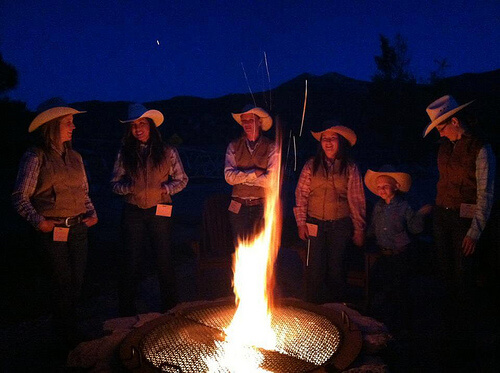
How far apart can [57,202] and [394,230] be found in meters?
3.00

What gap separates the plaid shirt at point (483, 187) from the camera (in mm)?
3195

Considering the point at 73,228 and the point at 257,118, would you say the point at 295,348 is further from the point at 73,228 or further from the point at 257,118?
the point at 257,118

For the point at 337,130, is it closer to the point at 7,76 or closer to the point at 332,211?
the point at 332,211

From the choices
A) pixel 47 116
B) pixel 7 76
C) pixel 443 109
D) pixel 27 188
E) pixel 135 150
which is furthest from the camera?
pixel 7 76

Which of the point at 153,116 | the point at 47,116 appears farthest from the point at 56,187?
the point at 153,116

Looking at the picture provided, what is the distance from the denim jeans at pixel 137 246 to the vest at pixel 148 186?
70 mm

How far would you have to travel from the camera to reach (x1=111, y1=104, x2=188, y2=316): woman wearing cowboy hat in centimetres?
401

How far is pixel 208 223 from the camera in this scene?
5.05 m

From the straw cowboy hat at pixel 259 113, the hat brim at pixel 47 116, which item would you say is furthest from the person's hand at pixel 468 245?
the hat brim at pixel 47 116

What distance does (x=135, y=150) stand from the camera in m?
4.09

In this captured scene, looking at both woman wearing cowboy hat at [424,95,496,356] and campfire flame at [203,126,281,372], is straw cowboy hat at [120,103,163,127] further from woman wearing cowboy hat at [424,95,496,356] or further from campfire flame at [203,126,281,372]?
woman wearing cowboy hat at [424,95,496,356]

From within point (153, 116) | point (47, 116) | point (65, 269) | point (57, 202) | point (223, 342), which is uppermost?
point (153, 116)

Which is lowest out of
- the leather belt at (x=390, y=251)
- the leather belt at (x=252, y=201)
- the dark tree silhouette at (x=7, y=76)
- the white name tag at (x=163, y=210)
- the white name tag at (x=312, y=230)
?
the leather belt at (x=390, y=251)

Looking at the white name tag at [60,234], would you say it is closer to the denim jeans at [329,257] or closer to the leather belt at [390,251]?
the denim jeans at [329,257]
